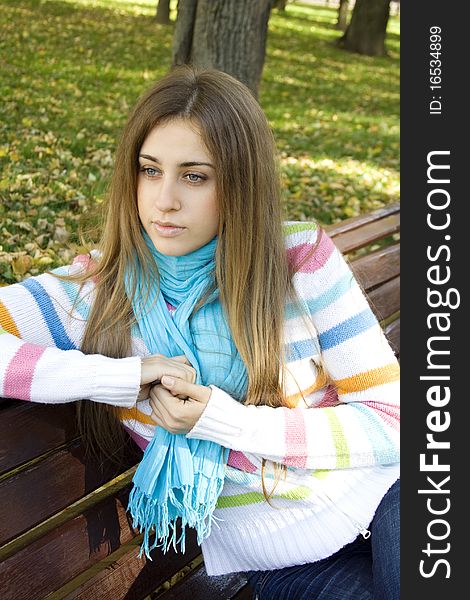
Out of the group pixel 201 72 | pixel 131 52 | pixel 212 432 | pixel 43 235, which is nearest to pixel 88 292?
pixel 212 432

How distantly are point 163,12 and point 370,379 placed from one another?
598 inches

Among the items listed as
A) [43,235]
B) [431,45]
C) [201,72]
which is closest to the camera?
[201,72]

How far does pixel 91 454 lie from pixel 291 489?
51cm

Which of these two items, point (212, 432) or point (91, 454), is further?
point (91, 454)

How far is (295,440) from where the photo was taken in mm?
2012

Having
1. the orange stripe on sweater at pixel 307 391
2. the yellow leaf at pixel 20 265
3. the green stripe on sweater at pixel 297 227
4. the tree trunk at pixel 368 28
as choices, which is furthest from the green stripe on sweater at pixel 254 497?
the tree trunk at pixel 368 28

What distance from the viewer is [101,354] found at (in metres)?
1.99

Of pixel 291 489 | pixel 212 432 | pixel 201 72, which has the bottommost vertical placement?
pixel 291 489

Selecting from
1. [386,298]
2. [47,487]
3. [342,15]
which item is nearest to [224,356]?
[47,487]

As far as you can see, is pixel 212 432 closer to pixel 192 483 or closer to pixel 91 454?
pixel 192 483

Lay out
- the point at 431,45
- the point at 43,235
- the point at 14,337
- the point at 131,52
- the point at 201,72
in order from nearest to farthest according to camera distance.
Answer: the point at 14,337 < the point at 201,72 < the point at 431,45 < the point at 43,235 < the point at 131,52

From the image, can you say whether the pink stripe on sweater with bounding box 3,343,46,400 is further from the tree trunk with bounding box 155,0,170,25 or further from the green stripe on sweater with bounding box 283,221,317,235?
the tree trunk with bounding box 155,0,170,25

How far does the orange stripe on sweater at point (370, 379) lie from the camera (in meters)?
2.13

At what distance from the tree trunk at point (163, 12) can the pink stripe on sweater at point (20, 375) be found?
15132mm
